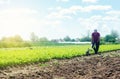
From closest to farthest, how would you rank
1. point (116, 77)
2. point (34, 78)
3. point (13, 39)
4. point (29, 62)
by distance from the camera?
point (116, 77), point (34, 78), point (29, 62), point (13, 39)

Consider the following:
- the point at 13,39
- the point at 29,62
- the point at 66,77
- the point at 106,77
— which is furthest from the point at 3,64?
the point at 13,39

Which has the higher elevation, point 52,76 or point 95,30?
point 95,30

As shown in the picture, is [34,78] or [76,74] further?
[76,74]

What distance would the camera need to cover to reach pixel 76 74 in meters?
14.3

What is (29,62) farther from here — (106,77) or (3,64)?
(106,77)

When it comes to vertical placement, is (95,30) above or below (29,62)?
above

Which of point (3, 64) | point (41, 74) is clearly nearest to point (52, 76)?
point (41, 74)

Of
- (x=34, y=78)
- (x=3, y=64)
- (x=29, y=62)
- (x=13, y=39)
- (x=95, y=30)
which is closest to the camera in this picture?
(x=34, y=78)

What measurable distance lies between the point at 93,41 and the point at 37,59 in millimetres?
8258

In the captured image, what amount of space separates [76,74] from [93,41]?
1404 cm

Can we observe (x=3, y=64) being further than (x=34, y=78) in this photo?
Yes

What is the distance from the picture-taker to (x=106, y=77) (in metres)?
12.7

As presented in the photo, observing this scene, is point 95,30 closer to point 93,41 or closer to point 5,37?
point 93,41

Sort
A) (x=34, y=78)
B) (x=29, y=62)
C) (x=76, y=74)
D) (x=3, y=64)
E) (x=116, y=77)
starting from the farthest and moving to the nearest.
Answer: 1. (x=29, y=62)
2. (x=3, y=64)
3. (x=76, y=74)
4. (x=34, y=78)
5. (x=116, y=77)
